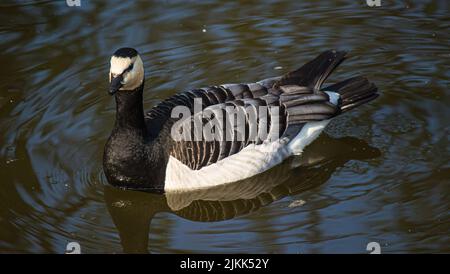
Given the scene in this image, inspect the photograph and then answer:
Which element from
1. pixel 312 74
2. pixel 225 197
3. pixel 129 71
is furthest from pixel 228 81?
pixel 129 71

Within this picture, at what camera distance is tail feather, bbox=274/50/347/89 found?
838 cm

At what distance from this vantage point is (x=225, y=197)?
779 centimetres

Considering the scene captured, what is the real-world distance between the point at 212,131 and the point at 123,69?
1.10 m

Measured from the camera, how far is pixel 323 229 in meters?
7.00

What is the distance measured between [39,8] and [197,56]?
2786 mm

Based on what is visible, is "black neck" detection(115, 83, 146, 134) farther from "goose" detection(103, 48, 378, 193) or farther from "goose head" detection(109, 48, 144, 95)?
"goose head" detection(109, 48, 144, 95)

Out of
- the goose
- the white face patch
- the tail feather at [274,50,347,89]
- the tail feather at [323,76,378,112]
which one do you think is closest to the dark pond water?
the goose

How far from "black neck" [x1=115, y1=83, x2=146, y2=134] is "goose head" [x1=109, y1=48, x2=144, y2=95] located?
121 millimetres

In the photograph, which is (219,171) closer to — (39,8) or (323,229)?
(323,229)

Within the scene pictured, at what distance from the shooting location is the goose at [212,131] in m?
7.59

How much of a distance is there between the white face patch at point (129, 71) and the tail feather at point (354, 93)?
7.21 feet

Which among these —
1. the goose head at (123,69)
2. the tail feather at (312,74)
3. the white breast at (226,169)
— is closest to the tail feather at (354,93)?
the tail feather at (312,74)

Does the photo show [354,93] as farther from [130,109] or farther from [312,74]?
[130,109]

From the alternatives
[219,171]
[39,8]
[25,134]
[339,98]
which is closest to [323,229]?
[219,171]
